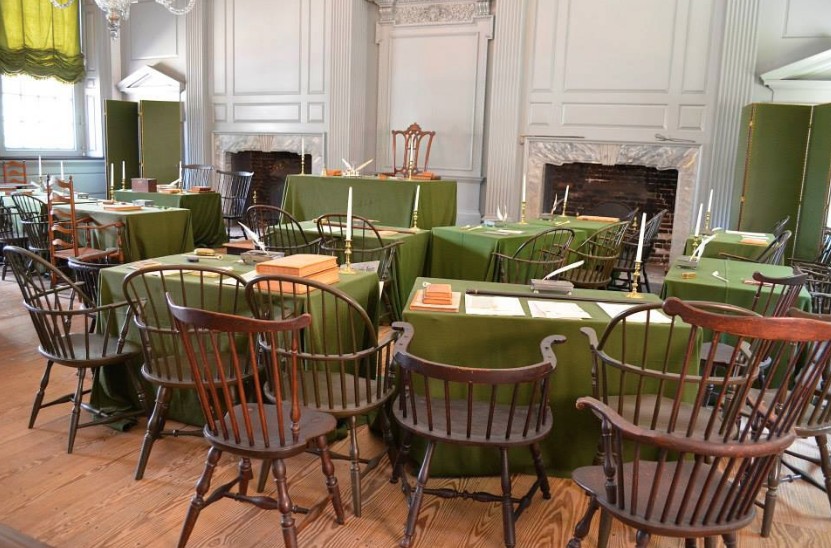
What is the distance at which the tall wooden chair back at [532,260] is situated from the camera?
4662 mm

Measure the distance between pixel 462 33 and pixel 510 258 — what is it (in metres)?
4.98

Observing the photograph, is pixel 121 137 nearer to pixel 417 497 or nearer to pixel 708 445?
pixel 417 497

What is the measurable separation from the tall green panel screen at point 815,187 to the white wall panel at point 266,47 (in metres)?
6.53

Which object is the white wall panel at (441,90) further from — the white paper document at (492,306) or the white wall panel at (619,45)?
the white paper document at (492,306)

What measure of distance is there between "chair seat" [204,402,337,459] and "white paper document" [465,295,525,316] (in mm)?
739

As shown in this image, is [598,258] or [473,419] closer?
[473,419]

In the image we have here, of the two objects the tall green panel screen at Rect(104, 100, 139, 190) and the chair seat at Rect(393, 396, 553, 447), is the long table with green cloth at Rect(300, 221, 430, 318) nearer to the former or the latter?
the chair seat at Rect(393, 396, 553, 447)

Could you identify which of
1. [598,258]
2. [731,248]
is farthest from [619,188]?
[598,258]

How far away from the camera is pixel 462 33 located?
8.51m

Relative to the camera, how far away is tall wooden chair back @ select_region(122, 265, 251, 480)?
Answer: 99.4 inches

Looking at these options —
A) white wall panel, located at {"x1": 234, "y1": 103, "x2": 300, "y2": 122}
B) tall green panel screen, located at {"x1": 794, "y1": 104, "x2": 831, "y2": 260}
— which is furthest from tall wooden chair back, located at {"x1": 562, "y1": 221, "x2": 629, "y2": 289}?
white wall panel, located at {"x1": 234, "y1": 103, "x2": 300, "y2": 122}

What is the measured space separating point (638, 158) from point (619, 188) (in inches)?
28.8

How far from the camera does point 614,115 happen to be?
7.84 m

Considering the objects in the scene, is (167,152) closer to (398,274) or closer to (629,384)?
(398,274)
